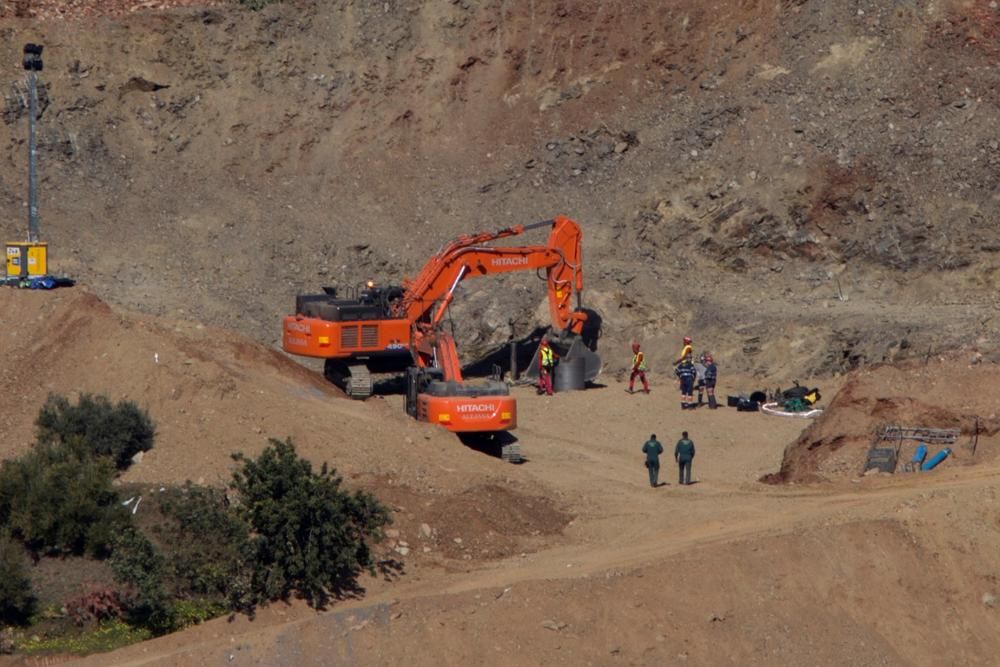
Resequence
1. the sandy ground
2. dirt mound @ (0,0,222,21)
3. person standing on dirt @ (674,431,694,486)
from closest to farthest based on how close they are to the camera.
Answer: the sandy ground
person standing on dirt @ (674,431,694,486)
dirt mound @ (0,0,222,21)

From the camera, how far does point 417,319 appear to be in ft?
105

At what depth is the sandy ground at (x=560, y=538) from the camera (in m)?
19.9

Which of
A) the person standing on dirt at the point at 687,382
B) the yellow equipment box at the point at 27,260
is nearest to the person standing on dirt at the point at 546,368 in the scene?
the person standing on dirt at the point at 687,382

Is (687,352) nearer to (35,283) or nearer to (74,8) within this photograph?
(35,283)

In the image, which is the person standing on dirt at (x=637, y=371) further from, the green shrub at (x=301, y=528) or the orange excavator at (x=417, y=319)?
the green shrub at (x=301, y=528)

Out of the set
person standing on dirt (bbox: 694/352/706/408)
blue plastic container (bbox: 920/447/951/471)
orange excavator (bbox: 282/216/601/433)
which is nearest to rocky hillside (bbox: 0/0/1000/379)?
orange excavator (bbox: 282/216/601/433)

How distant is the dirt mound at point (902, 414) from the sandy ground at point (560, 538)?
0.64 feet

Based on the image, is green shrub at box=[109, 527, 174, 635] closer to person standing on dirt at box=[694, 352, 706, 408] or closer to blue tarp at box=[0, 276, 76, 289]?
blue tarp at box=[0, 276, 76, 289]

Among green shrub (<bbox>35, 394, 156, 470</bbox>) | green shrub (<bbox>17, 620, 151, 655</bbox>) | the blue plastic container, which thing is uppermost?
green shrub (<bbox>35, 394, 156, 470</bbox>)

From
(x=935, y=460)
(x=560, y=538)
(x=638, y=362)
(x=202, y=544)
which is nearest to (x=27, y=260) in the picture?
(x=638, y=362)

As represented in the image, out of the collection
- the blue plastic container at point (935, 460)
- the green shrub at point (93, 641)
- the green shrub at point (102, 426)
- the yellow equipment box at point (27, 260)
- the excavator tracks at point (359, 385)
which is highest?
the yellow equipment box at point (27, 260)

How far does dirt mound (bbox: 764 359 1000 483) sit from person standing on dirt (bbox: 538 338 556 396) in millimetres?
7592

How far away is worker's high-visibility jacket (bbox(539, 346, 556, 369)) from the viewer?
3375 centimetres

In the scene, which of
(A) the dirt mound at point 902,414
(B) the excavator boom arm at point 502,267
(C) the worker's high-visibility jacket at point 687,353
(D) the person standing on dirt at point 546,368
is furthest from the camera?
(D) the person standing on dirt at point 546,368
